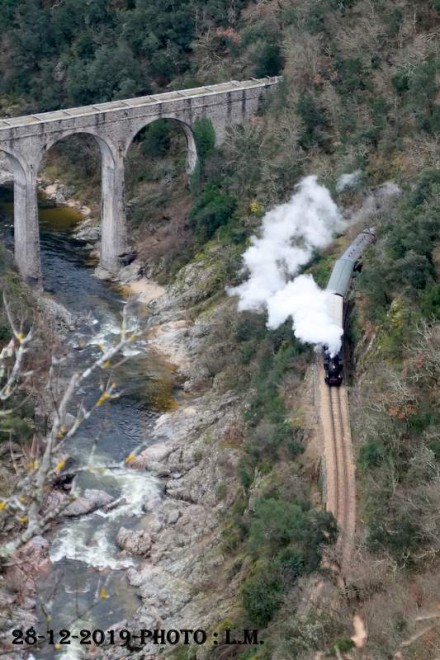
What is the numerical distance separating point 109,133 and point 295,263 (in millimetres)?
17325

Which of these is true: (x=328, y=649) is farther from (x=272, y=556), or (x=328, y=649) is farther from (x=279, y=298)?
(x=279, y=298)

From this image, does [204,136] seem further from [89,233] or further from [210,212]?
[89,233]

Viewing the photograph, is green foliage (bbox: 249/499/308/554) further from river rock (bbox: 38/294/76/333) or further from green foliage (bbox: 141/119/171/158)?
green foliage (bbox: 141/119/171/158)

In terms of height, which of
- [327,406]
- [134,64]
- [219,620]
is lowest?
[219,620]

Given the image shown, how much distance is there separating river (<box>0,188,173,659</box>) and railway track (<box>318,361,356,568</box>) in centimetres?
763

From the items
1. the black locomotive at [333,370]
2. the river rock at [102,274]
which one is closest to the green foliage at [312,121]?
the river rock at [102,274]

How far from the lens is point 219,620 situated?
113ft

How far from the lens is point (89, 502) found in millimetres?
42031

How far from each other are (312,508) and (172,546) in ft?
22.9

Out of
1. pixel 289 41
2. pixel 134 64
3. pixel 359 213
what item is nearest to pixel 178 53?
pixel 134 64

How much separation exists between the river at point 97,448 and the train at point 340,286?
878 cm

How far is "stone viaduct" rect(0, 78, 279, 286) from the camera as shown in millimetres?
58844

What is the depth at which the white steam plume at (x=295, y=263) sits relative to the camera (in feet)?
143

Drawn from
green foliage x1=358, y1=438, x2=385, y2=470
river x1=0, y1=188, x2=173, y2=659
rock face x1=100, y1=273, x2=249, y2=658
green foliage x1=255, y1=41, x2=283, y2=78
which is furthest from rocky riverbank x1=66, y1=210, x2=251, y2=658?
green foliage x1=255, y1=41, x2=283, y2=78
